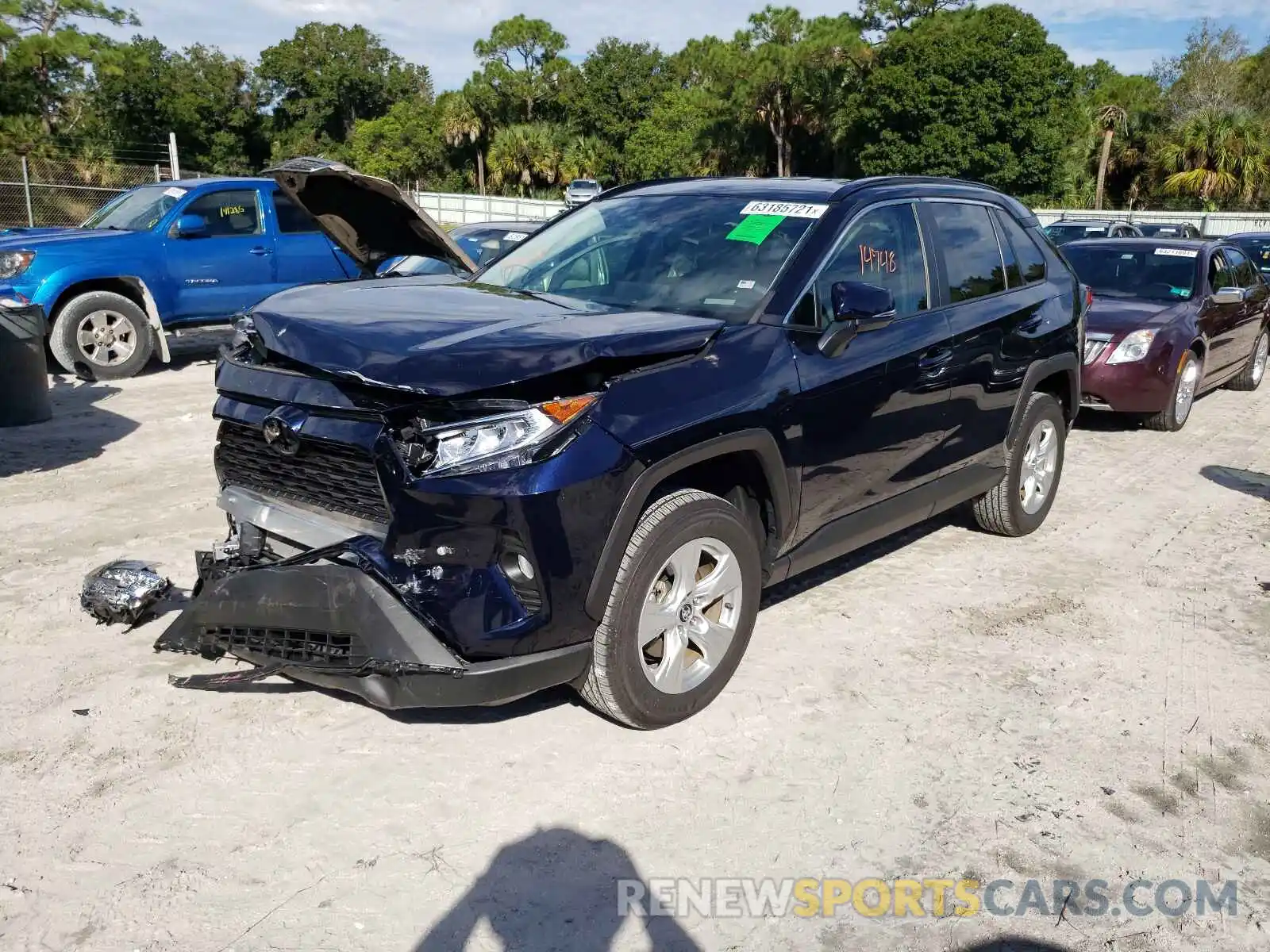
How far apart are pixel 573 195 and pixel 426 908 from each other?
31.6 m

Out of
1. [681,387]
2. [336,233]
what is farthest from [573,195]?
[681,387]

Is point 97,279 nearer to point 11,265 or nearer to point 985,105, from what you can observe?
point 11,265

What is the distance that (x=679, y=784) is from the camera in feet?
11.5

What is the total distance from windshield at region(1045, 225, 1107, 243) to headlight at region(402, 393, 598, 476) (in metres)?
17.8

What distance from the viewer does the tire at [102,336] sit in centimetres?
988

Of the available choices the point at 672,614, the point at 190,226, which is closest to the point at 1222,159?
the point at 190,226

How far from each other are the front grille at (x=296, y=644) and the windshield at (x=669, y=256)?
1754mm

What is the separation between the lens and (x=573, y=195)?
1294 inches

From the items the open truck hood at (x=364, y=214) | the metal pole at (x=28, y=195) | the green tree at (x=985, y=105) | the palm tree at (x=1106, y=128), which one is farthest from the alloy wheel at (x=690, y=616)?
the palm tree at (x=1106, y=128)

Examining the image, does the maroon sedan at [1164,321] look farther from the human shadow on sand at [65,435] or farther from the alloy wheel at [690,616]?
the human shadow on sand at [65,435]

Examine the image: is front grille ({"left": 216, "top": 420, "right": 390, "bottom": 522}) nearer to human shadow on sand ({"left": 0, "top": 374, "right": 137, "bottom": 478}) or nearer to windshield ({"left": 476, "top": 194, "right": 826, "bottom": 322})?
windshield ({"left": 476, "top": 194, "right": 826, "bottom": 322})

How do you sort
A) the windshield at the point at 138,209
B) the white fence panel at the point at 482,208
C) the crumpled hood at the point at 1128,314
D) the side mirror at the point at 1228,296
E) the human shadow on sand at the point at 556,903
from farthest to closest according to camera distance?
1. the white fence panel at the point at 482,208
2. the windshield at the point at 138,209
3. the side mirror at the point at 1228,296
4. the crumpled hood at the point at 1128,314
5. the human shadow on sand at the point at 556,903

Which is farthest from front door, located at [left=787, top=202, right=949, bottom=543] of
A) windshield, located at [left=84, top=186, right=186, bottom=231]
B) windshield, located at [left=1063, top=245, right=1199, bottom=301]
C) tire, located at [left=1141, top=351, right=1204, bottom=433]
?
windshield, located at [left=84, top=186, right=186, bottom=231]

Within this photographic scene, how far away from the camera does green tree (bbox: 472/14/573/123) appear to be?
69.7 metres
